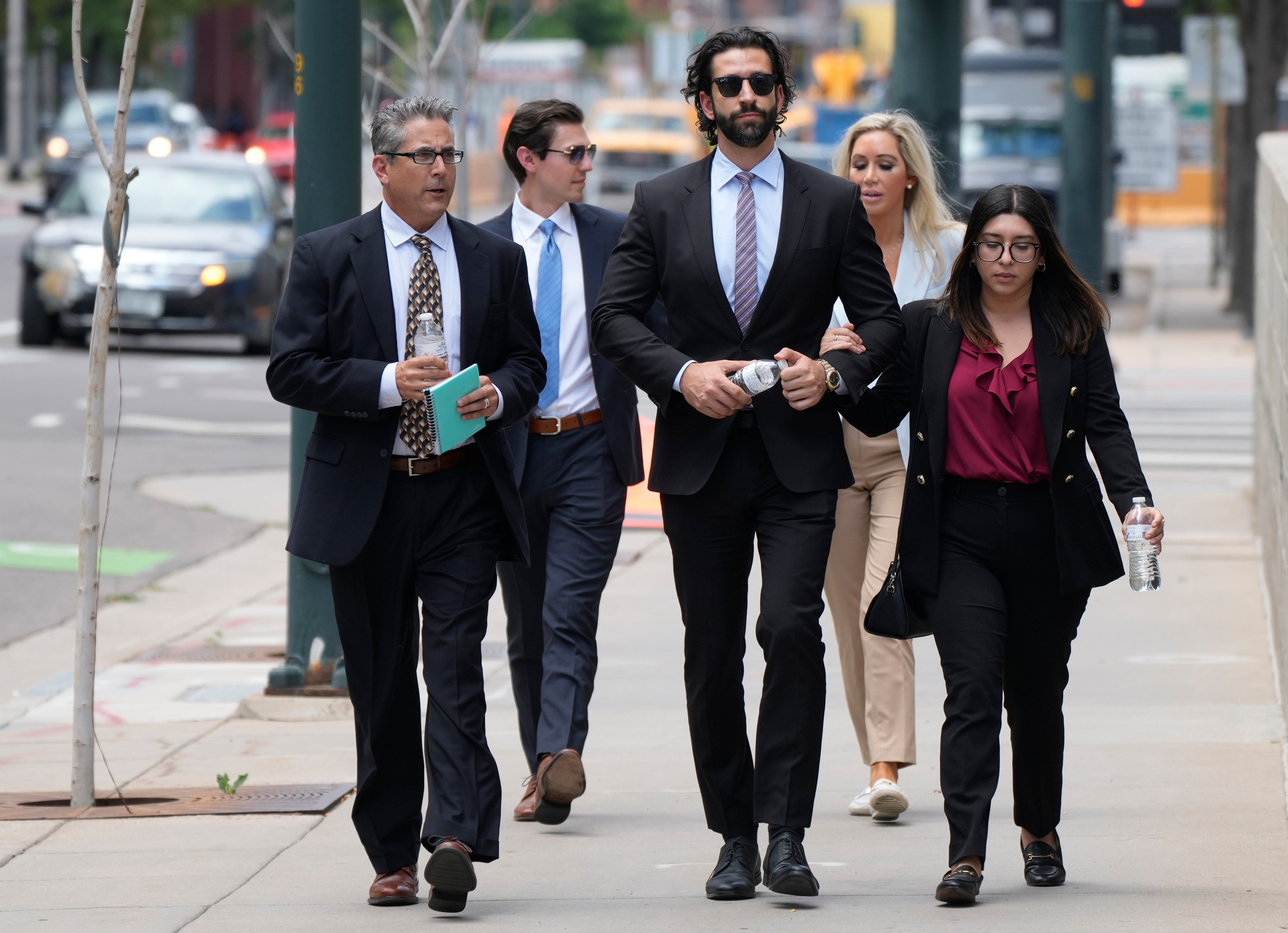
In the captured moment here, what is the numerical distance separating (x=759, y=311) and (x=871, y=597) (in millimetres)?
Answer: 1442

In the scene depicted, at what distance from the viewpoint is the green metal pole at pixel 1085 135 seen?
2044cm

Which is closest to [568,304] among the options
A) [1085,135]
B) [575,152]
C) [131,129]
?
[575,152]

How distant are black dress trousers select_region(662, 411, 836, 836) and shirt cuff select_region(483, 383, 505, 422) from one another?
1.47ft

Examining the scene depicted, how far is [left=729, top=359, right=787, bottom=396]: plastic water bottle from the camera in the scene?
193 inches

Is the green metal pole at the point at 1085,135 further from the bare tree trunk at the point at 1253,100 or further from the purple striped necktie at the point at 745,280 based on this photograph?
the purple striped necktie at the point at 745,280

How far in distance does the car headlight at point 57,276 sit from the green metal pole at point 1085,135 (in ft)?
30.1

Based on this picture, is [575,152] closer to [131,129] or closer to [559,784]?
[559,784]

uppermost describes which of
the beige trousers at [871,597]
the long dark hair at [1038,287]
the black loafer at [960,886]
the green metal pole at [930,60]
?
the green metal pole at [930,60]

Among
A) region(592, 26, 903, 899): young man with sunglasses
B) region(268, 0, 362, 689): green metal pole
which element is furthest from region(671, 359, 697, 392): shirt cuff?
region(268, 0, 362, 689): green metal pole

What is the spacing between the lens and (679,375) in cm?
500

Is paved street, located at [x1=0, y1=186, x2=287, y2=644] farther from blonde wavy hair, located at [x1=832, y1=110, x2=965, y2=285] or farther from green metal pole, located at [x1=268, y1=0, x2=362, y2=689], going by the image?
blonde wavy hair, located at [x1=832, y1=110, x2=965, y2=285]

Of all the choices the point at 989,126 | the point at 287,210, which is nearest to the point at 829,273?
the point at 287,210

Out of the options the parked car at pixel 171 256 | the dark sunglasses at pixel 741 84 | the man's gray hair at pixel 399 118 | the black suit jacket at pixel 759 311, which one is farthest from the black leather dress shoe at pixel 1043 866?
the parked car at pixel 171 256

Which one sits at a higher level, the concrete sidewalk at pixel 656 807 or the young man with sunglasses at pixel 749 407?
the young man with sunglasses at pixel 749 407
